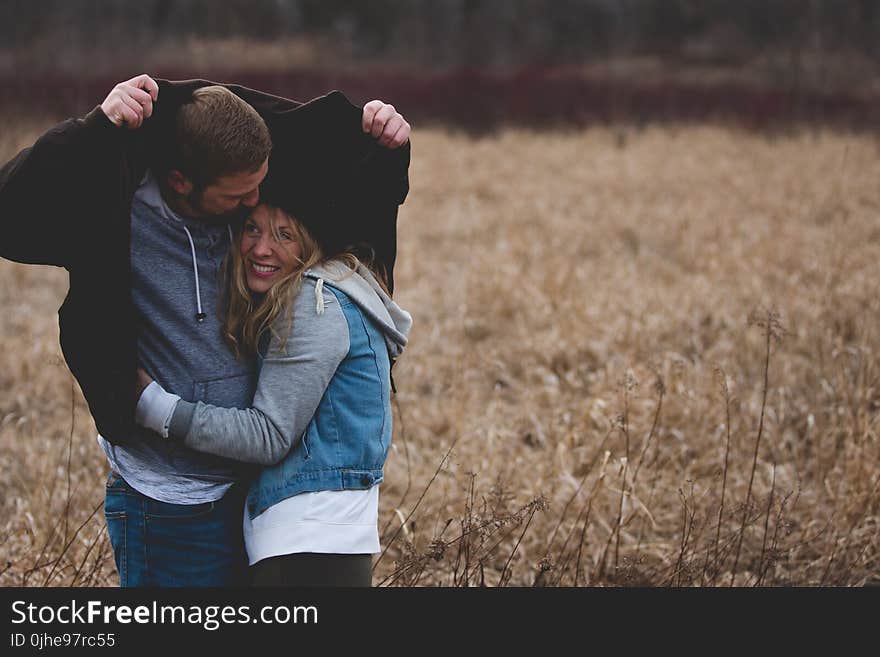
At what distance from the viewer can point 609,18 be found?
2569 cm

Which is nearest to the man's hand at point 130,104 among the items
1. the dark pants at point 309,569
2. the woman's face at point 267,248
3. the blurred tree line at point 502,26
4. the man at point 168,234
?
the man at point 168,234

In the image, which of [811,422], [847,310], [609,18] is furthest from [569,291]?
[609,18]

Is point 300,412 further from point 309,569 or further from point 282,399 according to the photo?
point 309,569

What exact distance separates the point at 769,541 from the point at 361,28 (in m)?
23.8

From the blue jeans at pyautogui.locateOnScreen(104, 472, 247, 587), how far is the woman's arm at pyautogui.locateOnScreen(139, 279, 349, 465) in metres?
0.15

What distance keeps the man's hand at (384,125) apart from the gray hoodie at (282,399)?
12.3 inches

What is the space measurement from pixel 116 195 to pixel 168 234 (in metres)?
0.12

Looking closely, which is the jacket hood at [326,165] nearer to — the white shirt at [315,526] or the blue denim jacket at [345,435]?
the blue denim jacket at [345,435]

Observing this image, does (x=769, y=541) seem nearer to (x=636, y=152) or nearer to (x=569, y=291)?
(x=569, y=291)

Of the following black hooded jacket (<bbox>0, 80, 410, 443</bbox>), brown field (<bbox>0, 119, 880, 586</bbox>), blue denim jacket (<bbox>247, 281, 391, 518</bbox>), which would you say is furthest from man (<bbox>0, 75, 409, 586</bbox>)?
brown field (<bbox>0, 119, 880, 586</bbox>)

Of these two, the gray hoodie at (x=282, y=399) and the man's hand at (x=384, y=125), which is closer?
the gray hoodie at (x=282, y=399)

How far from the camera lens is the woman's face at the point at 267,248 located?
157cm

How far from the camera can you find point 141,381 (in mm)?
1489

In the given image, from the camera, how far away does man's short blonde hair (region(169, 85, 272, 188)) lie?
4.62 ft
